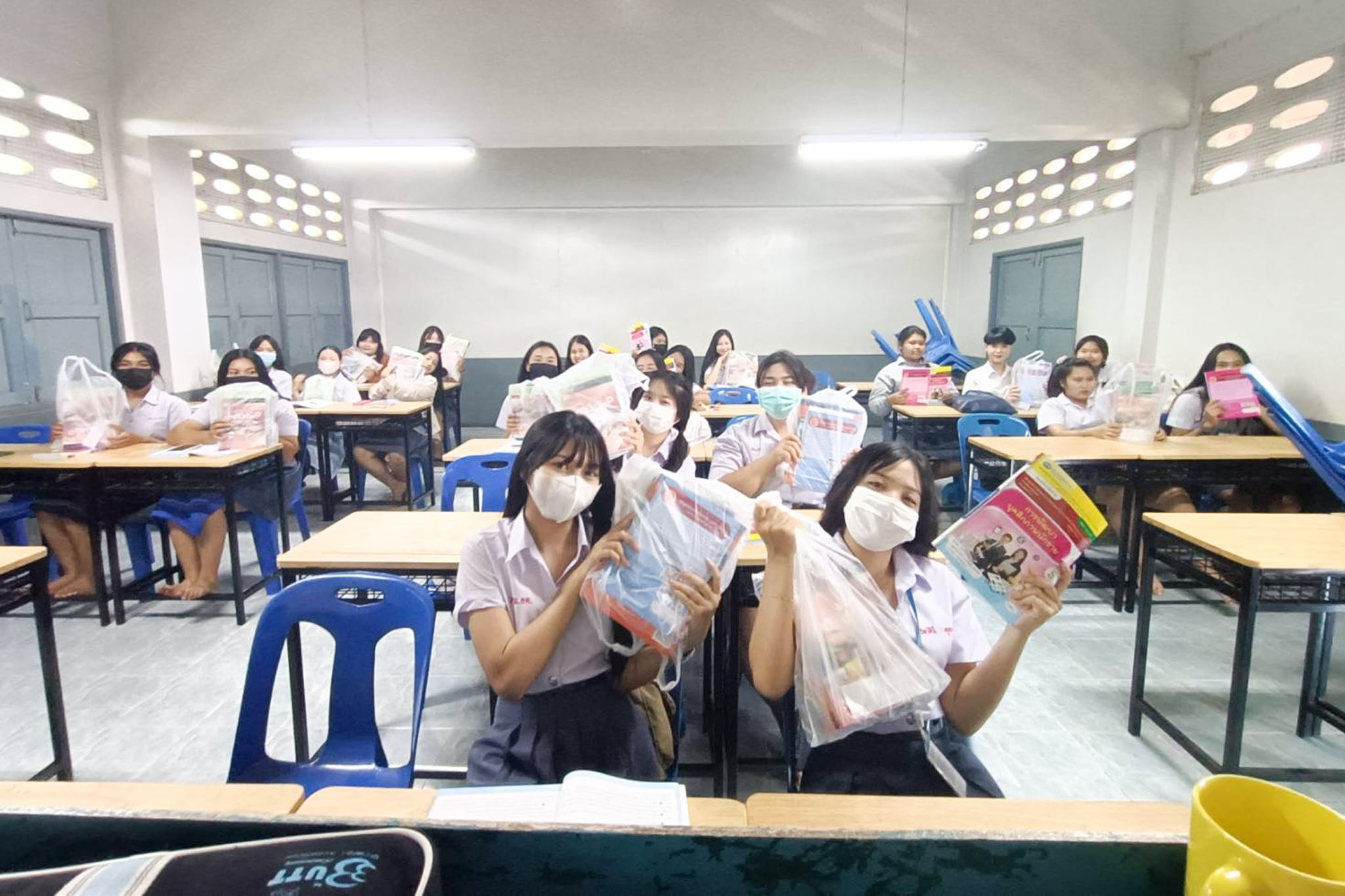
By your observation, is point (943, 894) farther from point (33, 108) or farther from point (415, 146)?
point (33, 108)

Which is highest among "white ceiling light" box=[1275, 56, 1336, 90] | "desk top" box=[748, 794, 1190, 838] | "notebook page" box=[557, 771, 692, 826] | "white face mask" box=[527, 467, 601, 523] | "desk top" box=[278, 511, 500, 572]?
"white ceiling light" box=[1275, 56, 1336, 90]

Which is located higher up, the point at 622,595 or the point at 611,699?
the point at 622,595

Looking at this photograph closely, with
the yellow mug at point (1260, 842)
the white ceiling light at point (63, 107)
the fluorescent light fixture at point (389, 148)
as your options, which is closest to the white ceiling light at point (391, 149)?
the fluorescent light fixture at point (389, 148)

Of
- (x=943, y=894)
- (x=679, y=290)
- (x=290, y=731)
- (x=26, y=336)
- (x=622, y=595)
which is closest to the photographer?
(x=943, y=894)

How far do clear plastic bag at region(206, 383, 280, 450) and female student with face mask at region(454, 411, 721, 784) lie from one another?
2.59m

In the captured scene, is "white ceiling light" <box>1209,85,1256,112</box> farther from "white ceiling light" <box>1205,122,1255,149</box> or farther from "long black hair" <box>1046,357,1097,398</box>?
"long black hair" <box>1046,357,1097,398</box>

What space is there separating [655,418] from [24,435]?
11.6 ft

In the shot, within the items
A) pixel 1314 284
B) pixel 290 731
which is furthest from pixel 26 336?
pixel 1314 284

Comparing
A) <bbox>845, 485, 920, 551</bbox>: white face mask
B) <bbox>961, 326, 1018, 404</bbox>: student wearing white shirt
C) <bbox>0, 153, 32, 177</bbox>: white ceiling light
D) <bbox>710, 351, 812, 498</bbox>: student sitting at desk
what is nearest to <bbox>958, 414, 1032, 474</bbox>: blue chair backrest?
<bbox>961, 326, 1018, 404</bbox>: student wearing white shirt

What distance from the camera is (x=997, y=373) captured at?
A: 224 inches

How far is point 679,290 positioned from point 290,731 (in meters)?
6.91

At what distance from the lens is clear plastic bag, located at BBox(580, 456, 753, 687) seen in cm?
129

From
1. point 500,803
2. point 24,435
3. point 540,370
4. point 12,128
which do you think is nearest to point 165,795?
point 500,803

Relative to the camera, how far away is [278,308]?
281 inches
